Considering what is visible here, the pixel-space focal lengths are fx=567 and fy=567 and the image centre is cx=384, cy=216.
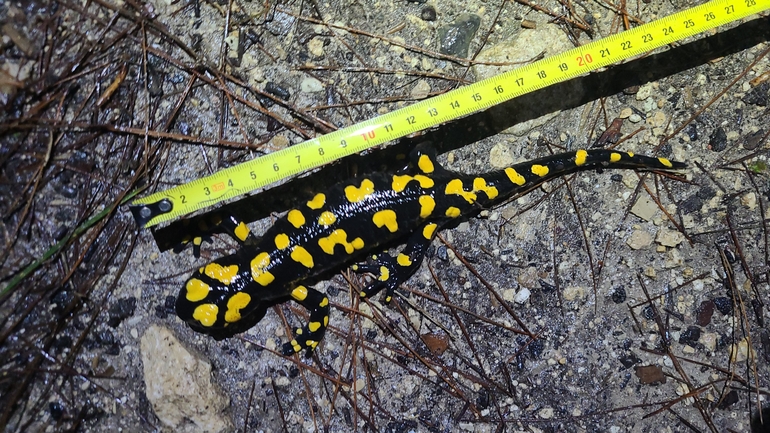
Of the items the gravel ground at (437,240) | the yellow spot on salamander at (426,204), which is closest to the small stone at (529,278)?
the gravel ground at (437,240)

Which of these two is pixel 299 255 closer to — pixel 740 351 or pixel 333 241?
pixel 333 241

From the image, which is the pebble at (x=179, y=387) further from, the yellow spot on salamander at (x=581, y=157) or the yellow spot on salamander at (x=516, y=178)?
the yellow spot on salamander at (x=581, y=157)

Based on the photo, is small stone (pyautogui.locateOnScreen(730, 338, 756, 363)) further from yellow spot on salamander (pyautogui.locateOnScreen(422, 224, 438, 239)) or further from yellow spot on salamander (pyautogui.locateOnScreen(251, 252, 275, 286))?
yellow spot on salamander (pyautogui.locateOnScreen(251, 252, 275, 286))

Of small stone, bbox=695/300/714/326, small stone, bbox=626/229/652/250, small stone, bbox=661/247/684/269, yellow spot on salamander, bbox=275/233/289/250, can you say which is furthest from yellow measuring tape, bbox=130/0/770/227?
small stone, bbox=695/300/714/326

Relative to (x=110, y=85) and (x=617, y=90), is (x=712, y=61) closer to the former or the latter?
(x=617, y=90)

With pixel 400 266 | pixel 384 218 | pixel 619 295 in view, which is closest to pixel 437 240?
pixel 400 266
